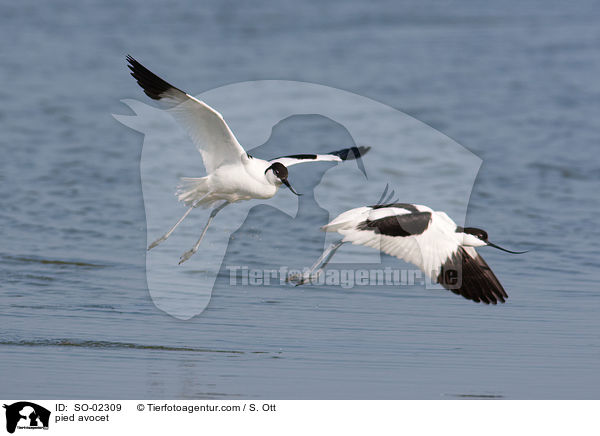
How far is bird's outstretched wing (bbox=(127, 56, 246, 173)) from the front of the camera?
862 cm

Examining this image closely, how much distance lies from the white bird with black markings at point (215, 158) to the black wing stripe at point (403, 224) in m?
0.80

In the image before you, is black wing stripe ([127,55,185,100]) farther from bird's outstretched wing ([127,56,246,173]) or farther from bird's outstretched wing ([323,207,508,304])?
bird's outstretched wing ([323,207,508,304])

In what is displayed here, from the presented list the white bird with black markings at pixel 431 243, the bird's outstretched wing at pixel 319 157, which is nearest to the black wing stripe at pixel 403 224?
the white bird with black markings at pixel 431 243

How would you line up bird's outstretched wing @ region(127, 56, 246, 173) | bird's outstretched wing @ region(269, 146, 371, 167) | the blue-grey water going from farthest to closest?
bird's outstretched wing @ region(269, 146, 371, 167)
bird's outstretched wing @ region(127, 56, 246, 173)
the blue-grey water

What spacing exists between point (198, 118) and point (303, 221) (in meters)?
4.37

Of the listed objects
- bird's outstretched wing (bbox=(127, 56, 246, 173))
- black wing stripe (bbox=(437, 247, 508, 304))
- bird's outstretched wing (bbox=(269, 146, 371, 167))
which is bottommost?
black wing stripe (bbox=(437, 247, 508, 304))

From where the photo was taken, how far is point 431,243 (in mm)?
8180

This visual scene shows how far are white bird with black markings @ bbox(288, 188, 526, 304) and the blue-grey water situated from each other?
19.9 inches

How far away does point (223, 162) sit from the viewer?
30.2ft

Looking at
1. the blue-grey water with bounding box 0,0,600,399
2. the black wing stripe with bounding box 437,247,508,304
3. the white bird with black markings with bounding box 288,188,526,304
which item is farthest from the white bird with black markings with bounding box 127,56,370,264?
the black wing stripe with bounding box 437,247,508,304

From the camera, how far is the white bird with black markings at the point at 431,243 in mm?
8109

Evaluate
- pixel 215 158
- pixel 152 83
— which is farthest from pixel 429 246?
pixel 152 83

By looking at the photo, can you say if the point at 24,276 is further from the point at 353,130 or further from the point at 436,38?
the point at 436,38

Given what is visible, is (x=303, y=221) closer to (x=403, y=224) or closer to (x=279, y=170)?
(x=279, y=170)
